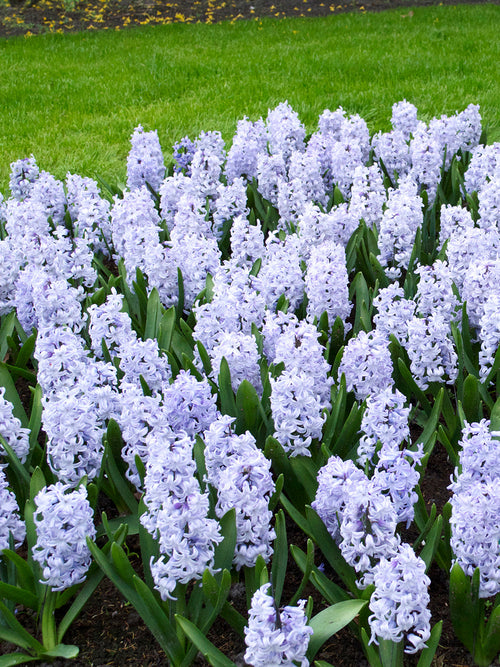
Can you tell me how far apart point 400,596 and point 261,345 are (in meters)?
1.60

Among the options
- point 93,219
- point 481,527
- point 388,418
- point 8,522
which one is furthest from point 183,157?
point 481,527

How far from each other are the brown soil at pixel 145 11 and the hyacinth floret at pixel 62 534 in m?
12.8

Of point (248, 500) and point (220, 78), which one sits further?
point (220, 78)

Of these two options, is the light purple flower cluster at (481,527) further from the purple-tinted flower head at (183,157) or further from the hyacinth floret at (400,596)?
the purple-tinted flower head at (183,157)

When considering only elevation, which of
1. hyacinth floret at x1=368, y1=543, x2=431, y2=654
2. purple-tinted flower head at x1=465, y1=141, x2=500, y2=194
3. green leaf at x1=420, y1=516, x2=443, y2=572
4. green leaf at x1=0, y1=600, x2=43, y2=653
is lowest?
green leaf at x1=0, y1=600, x2=43, y2=653

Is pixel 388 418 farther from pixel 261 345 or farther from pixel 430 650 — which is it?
pixel 261 345

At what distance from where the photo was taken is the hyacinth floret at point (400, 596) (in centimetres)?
196

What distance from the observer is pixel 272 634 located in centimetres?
189

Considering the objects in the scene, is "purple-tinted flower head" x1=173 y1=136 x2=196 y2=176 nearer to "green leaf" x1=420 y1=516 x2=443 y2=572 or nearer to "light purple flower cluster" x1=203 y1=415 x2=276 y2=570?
"light purple flower cluster" x1=203 y1=415 x2=276 y2=570

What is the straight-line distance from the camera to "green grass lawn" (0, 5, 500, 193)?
766 centimetres

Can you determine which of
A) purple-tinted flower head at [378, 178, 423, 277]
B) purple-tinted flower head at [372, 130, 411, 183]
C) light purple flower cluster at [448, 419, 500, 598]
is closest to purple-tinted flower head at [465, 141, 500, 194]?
purple-tinted flower head at [372, 130, 411, 183]

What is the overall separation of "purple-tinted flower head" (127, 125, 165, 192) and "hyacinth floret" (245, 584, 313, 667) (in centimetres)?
400

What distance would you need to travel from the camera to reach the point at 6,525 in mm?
2490

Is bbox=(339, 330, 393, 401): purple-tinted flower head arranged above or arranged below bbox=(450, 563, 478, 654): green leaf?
above
